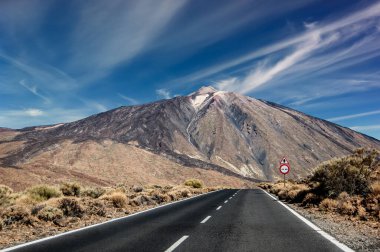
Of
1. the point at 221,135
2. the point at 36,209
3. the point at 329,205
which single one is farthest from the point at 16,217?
the point at 221,135

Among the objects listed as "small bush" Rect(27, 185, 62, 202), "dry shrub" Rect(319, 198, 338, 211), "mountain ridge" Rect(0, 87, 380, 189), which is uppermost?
"mountain ridge" Rect(0, 87, 380, 189)

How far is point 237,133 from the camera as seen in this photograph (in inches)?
6732

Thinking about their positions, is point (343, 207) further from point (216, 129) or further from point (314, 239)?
point (216, 129)

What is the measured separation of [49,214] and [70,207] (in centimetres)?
190

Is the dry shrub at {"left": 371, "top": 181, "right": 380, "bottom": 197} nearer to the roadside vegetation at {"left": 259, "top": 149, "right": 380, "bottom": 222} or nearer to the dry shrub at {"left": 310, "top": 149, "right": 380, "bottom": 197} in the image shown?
the roadside vegetation at {"left": 259, "top": 149, "right": 380, "bottom": 222}

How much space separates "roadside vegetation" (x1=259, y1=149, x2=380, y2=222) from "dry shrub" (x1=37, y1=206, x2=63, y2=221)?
1117 centimetres

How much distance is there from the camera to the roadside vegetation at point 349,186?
15.5 m

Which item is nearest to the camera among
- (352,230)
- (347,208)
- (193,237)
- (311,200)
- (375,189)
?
(193,237)

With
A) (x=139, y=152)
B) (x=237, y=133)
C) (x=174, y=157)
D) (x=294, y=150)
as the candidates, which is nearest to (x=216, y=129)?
(x=237, y=133)

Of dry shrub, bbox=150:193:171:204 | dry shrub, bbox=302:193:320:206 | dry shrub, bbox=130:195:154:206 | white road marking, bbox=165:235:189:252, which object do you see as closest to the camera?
white road marking, bbox=165:235:189:252

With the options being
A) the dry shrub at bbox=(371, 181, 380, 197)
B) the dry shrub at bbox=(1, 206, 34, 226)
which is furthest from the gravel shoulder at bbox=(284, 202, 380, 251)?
the dry shrub at bbox=(1, 206, 34, 226)

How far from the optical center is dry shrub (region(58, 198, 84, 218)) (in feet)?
50.2

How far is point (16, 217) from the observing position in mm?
13391

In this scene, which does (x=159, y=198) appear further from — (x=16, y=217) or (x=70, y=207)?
(x=16, y=217)
